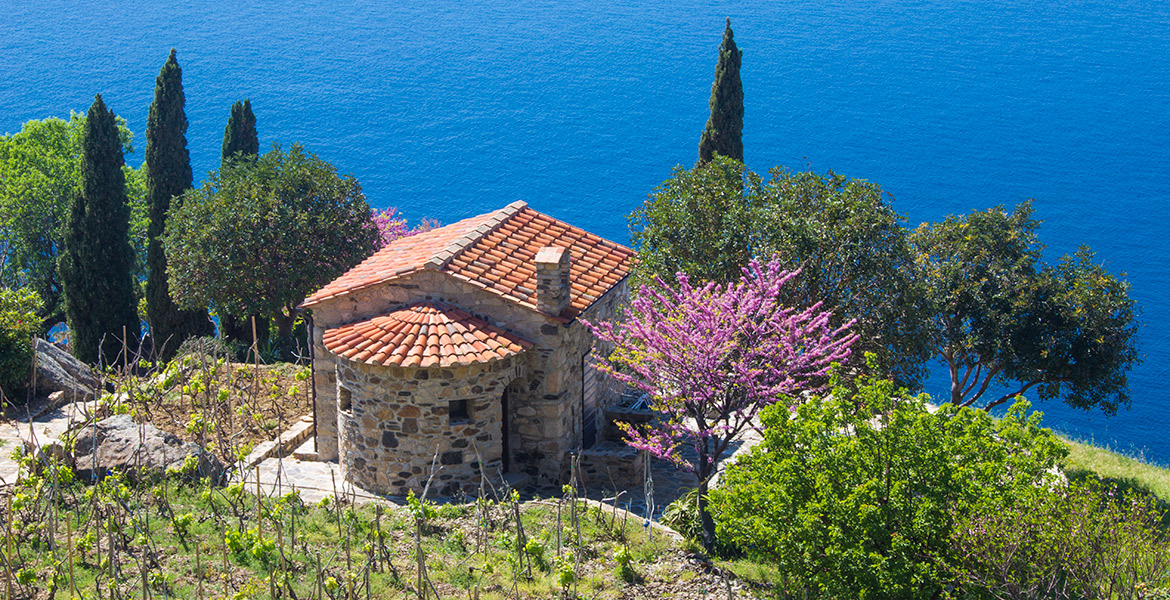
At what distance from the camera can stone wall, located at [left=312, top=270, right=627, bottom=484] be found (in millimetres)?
18812

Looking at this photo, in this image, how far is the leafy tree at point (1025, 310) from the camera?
69.5 ft

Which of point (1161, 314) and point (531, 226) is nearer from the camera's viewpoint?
point (531, 226)

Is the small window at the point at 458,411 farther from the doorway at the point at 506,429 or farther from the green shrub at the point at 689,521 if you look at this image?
the green shrub at the point at 689,521

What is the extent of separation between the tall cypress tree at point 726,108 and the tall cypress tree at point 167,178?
16721mm

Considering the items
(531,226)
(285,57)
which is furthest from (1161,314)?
(285,57)

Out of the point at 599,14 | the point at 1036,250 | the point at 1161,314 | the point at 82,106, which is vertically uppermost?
the point at 599,14

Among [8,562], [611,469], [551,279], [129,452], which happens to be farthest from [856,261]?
[8,562]

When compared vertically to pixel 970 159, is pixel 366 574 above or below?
below

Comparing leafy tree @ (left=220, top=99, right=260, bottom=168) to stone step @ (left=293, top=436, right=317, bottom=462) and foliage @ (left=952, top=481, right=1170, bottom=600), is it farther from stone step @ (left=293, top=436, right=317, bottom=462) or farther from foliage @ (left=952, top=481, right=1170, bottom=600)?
foliage @ (left=952, top=481, right=1170, bottom=600)

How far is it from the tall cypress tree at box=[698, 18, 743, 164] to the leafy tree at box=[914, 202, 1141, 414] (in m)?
10.1

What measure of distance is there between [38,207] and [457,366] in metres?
26.9

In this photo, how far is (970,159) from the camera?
151 ft

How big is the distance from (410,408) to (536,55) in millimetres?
37990

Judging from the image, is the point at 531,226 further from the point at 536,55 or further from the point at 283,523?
→ the point at 536,55
